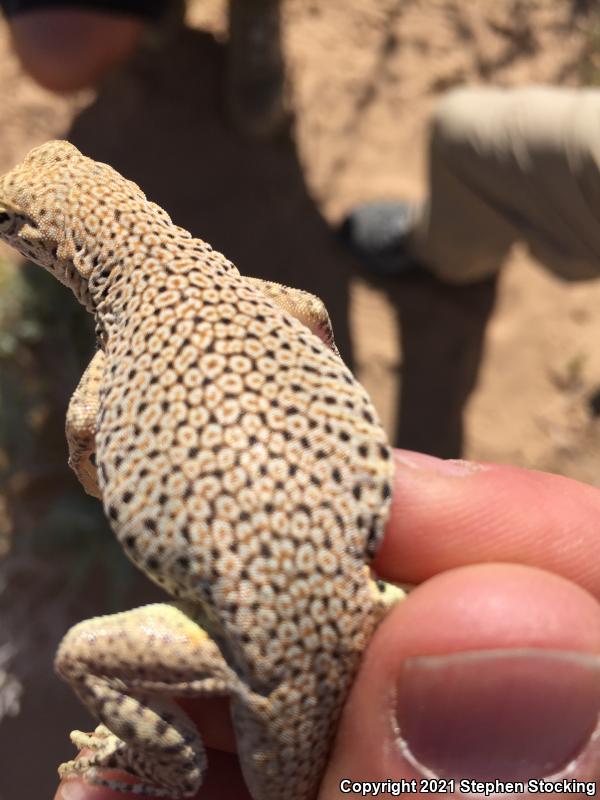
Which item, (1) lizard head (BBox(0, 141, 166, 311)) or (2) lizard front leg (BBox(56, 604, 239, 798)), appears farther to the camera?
(1) lizard head (BBox(0, 141, 166, 311))

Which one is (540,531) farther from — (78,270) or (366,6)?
(366,6)

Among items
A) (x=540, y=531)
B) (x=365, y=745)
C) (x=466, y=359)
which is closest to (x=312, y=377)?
(x=540, y=531)

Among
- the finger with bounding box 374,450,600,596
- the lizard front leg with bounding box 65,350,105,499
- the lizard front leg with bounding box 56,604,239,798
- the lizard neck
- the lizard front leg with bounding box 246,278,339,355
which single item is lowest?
the lizard front leg with bounding box 56,604,239,798

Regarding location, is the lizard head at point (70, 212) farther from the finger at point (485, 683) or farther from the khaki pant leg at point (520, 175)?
the khaki pant leg at point (520, 175)

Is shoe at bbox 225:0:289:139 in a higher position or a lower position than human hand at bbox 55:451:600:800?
higher

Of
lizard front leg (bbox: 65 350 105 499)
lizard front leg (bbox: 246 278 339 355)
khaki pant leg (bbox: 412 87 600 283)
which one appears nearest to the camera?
lizard front leg (bbox: 65 350 105 499)

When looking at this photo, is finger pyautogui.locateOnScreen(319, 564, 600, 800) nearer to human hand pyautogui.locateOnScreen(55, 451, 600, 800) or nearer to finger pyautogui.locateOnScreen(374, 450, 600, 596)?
human hand pyautogui.locateOnScreen(55, 451, 600, 800)

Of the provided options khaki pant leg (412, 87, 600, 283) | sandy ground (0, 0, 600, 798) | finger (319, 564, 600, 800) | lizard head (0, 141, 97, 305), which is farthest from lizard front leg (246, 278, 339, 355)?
sandy ground (0, 0, 600, 798)

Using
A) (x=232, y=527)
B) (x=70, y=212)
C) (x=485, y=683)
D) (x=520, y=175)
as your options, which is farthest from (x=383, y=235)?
(x=485, y=683)

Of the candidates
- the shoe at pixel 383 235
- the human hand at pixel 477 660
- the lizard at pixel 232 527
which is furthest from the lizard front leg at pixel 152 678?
the shoe at pixel 383 235
